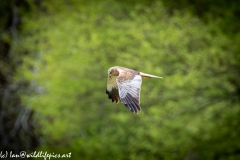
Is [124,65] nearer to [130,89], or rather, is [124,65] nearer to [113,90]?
[113,90]

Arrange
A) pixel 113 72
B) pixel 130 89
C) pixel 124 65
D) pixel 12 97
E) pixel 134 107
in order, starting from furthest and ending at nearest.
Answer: pixel 12 97 → pixel 124 65 → pixel 113 72 → pixel 130 89 → pixel 134 107

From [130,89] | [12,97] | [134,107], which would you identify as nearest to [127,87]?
[130,89]

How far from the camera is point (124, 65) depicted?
13.0 metres

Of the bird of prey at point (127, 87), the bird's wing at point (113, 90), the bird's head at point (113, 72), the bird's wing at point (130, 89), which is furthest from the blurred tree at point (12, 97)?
the bird's wing at point (130, 89)

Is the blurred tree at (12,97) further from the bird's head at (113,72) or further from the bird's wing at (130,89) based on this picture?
the bird's wing at (130,89)

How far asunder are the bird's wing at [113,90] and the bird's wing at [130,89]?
0.35 m

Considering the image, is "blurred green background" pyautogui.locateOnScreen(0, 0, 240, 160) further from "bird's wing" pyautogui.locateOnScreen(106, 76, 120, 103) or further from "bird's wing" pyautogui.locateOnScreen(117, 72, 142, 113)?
"bird's wing" pyautogui.locateOnScreen(117, 72, 142, 113)

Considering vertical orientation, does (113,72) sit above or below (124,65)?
below

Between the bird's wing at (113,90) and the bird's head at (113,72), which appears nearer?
the bird's head at (113,72)

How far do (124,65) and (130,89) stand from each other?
693cm

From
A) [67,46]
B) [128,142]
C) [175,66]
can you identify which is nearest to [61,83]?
[67,46]

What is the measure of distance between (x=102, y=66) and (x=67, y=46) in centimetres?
155

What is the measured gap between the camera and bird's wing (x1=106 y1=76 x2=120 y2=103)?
6.71m

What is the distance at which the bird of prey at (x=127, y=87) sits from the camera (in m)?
5.86
